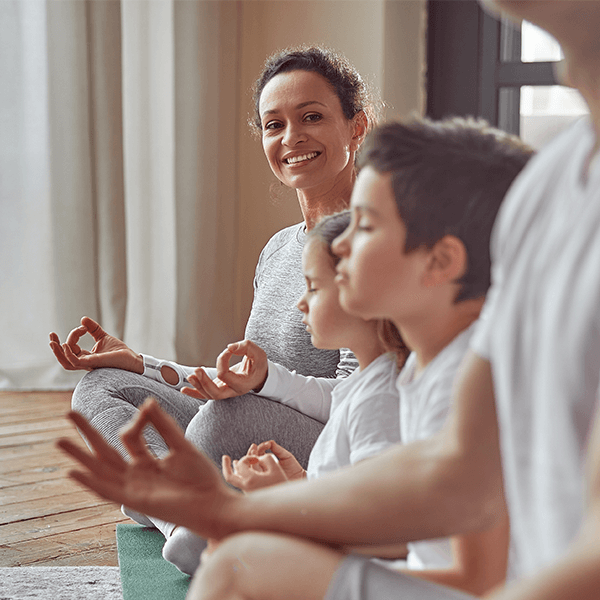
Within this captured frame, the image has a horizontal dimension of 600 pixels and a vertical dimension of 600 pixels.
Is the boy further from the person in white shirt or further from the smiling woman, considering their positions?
the smiling woman

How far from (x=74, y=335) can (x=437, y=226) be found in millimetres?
1041

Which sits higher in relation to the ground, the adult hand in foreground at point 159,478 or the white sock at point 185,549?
the adult hand in foreground at point 159,478

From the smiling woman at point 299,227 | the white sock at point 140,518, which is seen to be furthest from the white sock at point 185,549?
the white sock at point 140,518

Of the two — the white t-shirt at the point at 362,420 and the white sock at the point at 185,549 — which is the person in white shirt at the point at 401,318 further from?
the white sock at the point at 185,549

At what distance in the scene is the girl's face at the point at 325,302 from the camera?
82cm

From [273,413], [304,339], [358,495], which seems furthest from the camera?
[304,339]

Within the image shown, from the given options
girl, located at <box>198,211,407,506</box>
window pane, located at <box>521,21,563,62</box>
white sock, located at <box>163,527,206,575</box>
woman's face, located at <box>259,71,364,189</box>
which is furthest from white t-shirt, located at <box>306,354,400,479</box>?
window pane, located at <box>521,21,563,62</box>

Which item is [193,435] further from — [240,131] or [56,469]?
[240,131]

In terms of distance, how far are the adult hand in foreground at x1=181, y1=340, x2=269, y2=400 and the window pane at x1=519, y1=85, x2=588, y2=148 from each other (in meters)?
1.59

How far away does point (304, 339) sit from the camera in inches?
54.8

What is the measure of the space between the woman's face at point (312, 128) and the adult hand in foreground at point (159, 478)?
91cm

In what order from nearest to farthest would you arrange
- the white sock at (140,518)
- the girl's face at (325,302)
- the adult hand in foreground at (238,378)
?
the girl's face at (325,302) < the adult hand in foreground at (238,378) < the white sock at (140,518)

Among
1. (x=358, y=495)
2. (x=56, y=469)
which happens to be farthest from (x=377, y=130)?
(x=56, y=469)

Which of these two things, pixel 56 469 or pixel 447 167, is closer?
pixel 447 167
